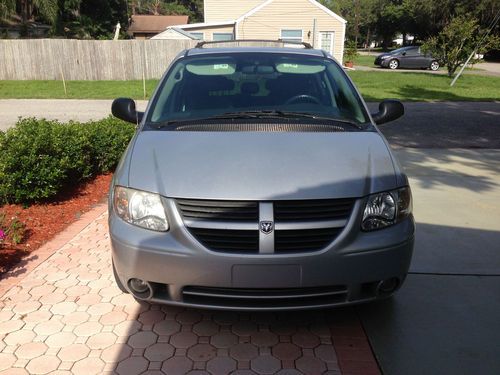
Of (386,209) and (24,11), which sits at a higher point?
(24,11)

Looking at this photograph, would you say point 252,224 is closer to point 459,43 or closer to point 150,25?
point 459,43

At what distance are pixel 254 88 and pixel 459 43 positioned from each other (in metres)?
20.3

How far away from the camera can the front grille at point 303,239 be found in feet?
8.25

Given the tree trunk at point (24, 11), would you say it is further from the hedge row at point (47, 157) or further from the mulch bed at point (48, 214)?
the mulch bed at point (48, 214)

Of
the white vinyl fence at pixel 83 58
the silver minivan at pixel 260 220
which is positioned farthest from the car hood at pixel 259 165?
the white vinyl fence at pixel 83 58

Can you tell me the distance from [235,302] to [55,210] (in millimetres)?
3302

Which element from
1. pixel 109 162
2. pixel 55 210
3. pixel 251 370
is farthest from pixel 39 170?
pixel 251 370

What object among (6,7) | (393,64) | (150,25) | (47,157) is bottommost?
(393,64)

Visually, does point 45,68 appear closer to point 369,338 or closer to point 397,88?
point 397,88

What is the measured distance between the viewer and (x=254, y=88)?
3.84m

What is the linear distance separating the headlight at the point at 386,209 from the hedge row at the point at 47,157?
12.2 ft

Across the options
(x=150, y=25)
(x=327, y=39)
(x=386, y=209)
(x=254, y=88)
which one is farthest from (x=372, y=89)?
(x=150, y=25)

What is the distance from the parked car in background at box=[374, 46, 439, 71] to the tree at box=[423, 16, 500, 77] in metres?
9.14

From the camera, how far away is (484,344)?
2.90m
